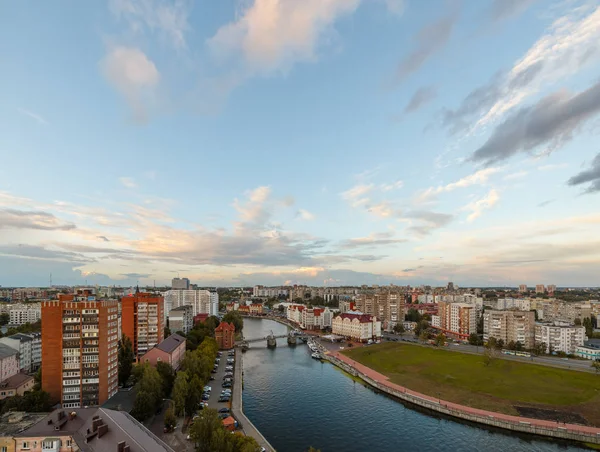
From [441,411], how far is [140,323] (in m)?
44.6

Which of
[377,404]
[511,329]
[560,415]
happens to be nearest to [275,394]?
[377,404]

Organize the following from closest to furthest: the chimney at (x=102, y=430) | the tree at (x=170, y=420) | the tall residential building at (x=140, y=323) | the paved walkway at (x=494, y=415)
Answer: the chimney at (x=102, y=430) < the tree at (x=170, y=420) < the paved walkway at (x=494, y=415) < the tall residential building at (x=140, y=323)

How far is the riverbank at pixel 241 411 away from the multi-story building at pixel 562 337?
56415 millimetres

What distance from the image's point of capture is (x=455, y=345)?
7656 centimetres

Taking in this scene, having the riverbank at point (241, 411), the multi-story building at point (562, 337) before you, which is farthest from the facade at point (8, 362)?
the multi-story building at point (562, 337)

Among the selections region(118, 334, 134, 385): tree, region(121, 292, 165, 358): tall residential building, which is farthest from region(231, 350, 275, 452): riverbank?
region(121, 292, 165, 358): tall residential building

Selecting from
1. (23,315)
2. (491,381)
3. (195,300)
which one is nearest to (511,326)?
(491,381)

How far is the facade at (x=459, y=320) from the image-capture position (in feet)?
300

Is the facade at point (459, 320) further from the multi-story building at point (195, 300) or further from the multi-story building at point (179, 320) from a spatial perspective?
the multi-story building at point (195, 300)

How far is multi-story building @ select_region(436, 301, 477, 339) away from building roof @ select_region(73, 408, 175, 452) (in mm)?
85175

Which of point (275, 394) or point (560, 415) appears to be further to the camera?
point (275, 394)

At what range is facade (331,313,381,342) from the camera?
87.4m

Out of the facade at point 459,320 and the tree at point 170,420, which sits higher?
the tree at point 170,420

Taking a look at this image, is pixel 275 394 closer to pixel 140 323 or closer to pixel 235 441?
pixel 235 441
